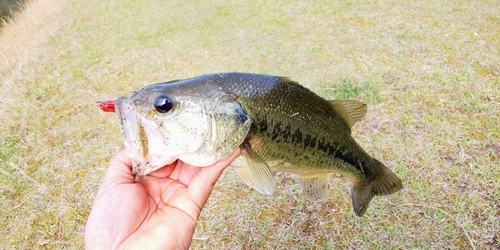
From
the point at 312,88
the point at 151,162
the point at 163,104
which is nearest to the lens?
the point at 163,104

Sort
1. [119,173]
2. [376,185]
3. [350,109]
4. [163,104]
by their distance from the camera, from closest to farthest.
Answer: [163,104] → [119,173] → [350,109] → [376,185]

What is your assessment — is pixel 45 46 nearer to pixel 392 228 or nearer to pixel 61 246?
pixel 61 246

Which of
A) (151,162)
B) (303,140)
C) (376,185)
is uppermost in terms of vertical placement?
(151,162)

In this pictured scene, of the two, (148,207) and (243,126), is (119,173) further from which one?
(243,126)

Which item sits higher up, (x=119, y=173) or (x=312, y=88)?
(x=119, y=173)

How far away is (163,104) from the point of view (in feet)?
5.67

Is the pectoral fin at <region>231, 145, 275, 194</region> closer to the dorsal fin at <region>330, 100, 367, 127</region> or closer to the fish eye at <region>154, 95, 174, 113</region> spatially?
the fish eye at <region>154, 95, 174, 113</region>

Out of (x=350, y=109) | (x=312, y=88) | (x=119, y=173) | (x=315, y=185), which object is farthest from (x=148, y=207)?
(x=312, y=88)

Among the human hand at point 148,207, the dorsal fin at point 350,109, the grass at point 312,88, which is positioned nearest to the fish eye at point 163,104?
the human hand at point 148,207

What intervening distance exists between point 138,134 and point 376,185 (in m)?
1.80

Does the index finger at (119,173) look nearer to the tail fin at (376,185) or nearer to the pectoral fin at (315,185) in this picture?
the pectoral fin at (315,185)

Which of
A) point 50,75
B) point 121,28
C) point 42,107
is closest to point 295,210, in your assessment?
point 42,107

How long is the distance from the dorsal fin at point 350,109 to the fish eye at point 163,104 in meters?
1.16

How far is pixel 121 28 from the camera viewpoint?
29.2ft
